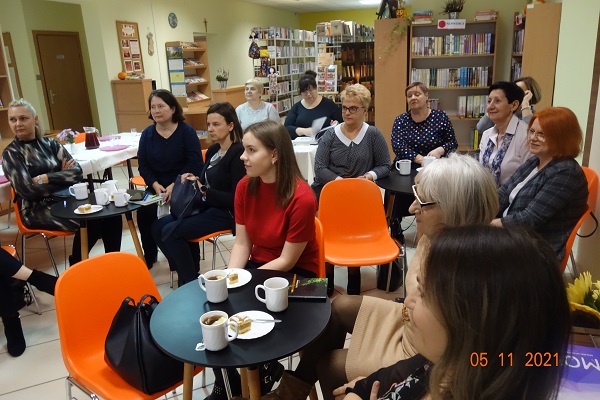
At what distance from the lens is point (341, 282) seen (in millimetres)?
3385

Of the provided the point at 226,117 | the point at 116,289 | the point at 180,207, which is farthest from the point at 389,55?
the point at 116,289

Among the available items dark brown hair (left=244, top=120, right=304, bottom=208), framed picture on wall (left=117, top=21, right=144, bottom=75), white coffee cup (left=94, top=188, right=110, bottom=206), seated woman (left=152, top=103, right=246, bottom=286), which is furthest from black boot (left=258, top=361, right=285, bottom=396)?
framed picture on wall (left=117, top=21, right=144, bottom=75)

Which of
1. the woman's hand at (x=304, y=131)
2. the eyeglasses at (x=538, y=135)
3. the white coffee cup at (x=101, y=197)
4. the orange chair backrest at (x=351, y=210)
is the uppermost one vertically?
the eyeglasses at (x=538, y=135)

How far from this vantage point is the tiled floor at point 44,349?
2.32m

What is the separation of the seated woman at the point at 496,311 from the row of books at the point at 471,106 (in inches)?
220

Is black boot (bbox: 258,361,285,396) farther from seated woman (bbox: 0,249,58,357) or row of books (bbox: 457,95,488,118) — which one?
row of books (bbox: 457,95,488,118)

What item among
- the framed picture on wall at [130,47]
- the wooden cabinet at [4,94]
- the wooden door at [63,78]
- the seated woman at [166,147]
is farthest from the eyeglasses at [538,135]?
the wooden door at [63,78]

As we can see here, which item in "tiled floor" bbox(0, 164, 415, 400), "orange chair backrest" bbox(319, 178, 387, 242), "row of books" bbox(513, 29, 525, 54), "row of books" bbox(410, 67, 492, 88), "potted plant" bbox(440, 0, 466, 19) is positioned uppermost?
"potted plant" bbox(440, 0, 466, 19)

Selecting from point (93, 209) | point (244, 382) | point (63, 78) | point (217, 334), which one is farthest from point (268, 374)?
point (63, 78)

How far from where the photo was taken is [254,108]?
5230 mm

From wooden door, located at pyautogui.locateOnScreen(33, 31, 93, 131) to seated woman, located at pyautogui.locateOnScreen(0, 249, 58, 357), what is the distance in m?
6.41

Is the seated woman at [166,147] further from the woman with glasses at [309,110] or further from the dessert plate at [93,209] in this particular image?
the woman with glasses at [309,110]

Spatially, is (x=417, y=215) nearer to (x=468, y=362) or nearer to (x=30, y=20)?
(x=468, y=362)

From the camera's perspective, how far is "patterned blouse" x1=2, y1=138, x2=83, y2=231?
3201 mm
